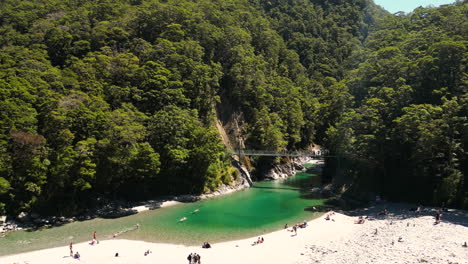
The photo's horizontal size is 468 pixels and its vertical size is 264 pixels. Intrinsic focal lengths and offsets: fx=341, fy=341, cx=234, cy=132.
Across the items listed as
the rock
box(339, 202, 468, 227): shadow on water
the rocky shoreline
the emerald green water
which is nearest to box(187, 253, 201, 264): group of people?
the emerald green water

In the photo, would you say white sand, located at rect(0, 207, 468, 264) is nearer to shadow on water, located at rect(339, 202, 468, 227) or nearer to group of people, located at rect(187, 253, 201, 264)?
group of people, located at rect(187, 253, 201, 264)

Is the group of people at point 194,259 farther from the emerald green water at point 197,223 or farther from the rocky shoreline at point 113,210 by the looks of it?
the rocky shoreline at point 113,210

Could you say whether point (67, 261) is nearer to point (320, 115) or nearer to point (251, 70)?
point (251, 70)

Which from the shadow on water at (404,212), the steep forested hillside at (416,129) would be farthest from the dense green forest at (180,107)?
the shadow on water at (404,212)

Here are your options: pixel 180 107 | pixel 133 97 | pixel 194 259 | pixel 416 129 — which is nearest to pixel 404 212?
pixel 416 129

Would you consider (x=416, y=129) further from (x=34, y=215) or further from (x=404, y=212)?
(x=34, y=215)
